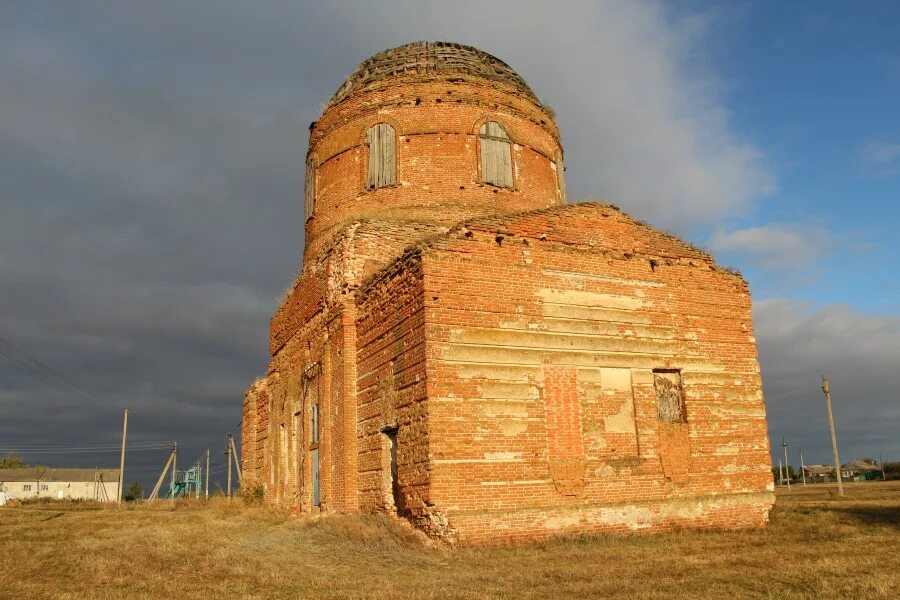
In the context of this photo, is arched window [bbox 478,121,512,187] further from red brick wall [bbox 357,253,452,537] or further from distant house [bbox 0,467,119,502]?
distant house [bbox 0,467,119,502]

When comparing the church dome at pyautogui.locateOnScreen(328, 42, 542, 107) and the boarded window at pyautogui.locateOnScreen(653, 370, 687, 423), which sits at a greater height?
the church dome at pyautogui.locateOnScreen(328, 42, 542, 107)

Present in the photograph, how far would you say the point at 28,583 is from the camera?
8.83m

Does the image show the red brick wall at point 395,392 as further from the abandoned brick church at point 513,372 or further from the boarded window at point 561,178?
the boarded window at point 561,178

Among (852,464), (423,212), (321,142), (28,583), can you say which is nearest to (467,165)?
(423,212)

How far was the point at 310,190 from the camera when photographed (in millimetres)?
19578

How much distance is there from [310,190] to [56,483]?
6927 cm

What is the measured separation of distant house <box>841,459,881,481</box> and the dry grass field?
241 ft

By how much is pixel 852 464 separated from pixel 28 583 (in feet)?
340

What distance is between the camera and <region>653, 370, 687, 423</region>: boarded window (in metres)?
12.9

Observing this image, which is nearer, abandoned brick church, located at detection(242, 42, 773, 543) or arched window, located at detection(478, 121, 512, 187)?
abandoned brick church, located at detection(242, 42, 773, 543)

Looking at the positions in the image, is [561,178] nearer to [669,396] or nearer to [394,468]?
[669,396]

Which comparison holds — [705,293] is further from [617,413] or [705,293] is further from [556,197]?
[556,197]

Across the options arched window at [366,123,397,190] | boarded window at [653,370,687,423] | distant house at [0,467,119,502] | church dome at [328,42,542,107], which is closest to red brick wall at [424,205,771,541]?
boarded window at [653,370,687,423]

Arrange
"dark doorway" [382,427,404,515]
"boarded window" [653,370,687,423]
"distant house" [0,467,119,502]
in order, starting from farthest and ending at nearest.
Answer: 1. "distant house" [0,467,119,502]
2. "boarded window" [653,370,687,423]
3. "dark doorway" [382,427,404,515]
